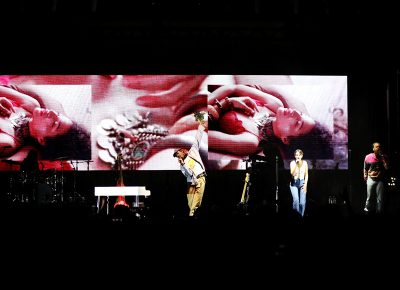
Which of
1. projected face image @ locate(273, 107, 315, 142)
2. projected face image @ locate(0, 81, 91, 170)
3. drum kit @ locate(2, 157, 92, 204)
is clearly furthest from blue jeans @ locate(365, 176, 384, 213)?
projected face image @ locate(0, 81, 91, 170)

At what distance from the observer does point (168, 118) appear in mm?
14602

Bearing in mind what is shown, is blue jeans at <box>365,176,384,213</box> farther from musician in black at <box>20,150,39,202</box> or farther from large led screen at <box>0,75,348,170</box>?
musician in black at <box>20,150,39,202</box>

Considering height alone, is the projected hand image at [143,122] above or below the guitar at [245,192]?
above

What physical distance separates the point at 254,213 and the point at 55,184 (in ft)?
29.2

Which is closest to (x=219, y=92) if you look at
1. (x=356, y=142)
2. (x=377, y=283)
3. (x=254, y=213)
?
(x=356, y=142)

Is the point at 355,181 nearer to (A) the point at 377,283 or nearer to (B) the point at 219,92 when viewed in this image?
(B) the point at 219,92

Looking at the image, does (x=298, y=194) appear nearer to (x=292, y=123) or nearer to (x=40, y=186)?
(x=292, y=123)
